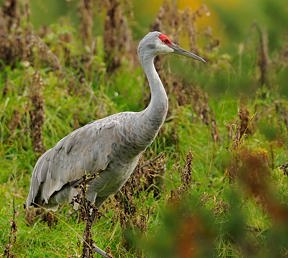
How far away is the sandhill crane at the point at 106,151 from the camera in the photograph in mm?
4469

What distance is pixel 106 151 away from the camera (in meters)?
4.68

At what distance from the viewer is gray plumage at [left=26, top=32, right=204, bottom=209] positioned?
14.7ft

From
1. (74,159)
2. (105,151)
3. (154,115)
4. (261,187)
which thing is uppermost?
(261,187)

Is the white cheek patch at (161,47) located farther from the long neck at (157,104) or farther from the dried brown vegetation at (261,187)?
the dried brown vegetation at (261,187)

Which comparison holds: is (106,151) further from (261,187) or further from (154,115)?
(261,187)

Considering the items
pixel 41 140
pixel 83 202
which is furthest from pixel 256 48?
pixel 83 202

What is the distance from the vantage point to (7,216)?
5.02 m

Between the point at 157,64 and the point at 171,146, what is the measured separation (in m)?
0.63

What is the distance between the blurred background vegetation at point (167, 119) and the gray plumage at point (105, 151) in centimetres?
12

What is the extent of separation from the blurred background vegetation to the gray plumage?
0.12 m

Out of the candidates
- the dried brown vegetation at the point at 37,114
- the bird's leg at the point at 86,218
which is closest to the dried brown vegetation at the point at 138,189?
the bird's leg at the point at 86,218

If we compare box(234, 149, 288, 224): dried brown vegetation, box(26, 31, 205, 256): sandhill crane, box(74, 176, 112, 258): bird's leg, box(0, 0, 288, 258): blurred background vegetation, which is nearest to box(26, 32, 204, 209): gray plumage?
box(26, 31, 205, 256): sandhill crane

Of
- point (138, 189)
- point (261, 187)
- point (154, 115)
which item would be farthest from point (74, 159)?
point (261, 187)

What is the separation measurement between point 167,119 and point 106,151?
4.95 ft
